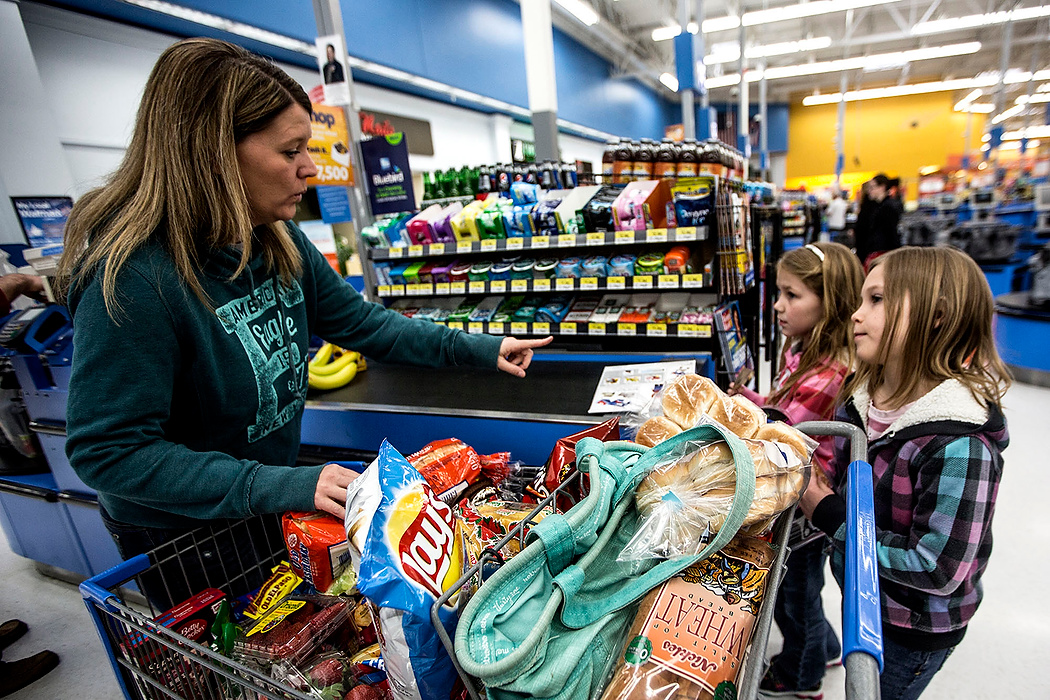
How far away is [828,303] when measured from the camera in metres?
1.75

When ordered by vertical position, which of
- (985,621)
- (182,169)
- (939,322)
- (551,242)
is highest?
(182,169)

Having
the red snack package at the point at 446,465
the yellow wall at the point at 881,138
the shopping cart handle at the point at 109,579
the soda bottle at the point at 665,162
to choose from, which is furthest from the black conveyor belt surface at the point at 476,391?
the yellow wall at the point at 881,138

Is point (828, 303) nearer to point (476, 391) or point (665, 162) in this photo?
point (476, 391)

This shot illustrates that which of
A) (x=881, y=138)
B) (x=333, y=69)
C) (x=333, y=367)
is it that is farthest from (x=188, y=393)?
(x=881, y=138)

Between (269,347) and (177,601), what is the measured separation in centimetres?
59

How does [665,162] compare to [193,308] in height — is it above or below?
above

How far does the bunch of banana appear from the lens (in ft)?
7.93

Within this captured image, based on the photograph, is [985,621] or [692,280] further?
[692,280]

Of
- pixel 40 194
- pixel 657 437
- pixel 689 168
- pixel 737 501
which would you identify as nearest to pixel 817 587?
pixel 657 437

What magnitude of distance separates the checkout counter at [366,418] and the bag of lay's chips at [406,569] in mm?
1019

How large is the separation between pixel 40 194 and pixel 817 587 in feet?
20.9

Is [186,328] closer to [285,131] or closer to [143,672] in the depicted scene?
[285,131]

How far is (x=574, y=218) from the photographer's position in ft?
9.88

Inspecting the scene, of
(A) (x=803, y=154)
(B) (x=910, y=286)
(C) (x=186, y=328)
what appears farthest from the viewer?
(A) (x=803, y=154)
